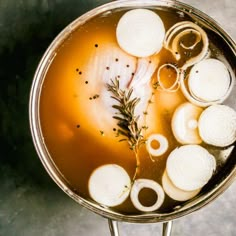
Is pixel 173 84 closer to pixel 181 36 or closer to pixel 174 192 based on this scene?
pixel 181 36

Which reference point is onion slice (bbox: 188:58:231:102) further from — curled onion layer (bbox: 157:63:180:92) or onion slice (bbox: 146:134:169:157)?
onion slice (bbox: 146:134:169:157)

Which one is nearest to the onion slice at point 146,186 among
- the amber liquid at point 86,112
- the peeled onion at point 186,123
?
the amber liquid at point 86,112

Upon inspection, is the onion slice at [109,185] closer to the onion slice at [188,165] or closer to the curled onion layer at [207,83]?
the onion slice at [188,165]

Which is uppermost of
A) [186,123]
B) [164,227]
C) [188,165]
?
[186,123]

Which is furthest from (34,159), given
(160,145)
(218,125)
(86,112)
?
(218,125)

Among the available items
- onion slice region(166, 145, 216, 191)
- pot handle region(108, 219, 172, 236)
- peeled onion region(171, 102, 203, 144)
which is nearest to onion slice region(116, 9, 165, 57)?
peeled onion region(171, 102, 203, 144)

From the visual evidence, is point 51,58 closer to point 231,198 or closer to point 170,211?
point 170,211
